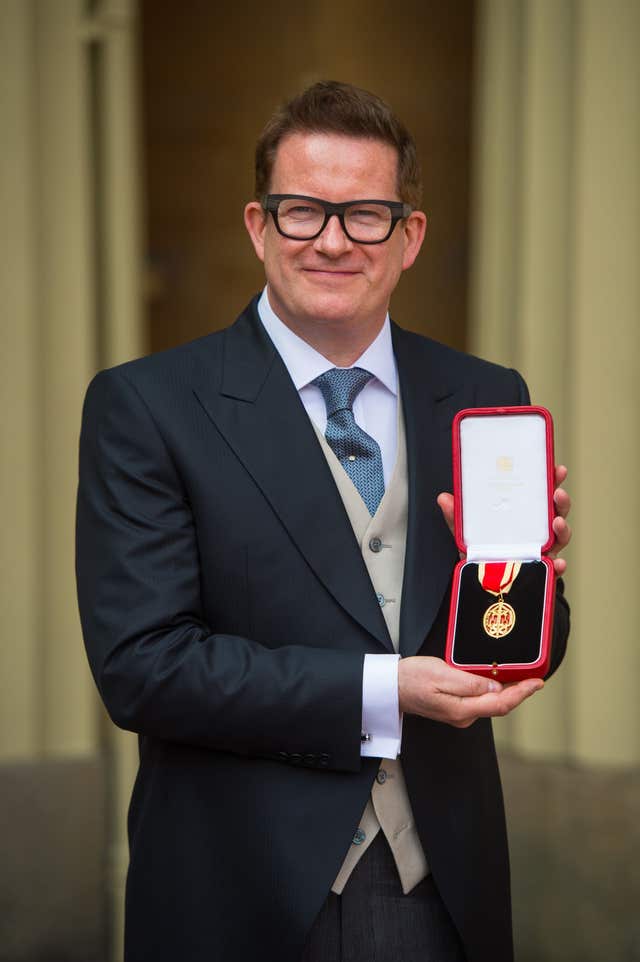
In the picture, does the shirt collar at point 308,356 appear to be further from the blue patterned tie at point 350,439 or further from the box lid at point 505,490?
the box lid at point 505,490

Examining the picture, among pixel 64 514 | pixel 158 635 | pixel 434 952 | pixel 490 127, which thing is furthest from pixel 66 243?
pixel 434 952

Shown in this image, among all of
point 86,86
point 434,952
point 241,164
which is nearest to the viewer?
point 434,952

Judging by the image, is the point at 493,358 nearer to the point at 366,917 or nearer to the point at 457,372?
the point at 457,372

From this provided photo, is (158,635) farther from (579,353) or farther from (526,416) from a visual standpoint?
(579,353)

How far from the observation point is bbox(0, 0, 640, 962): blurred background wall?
385 cm

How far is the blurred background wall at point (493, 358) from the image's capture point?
3.85 meters

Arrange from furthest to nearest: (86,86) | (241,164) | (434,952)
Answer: (241,164) < (86,86) < (434,952)

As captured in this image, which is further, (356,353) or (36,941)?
(36,941)

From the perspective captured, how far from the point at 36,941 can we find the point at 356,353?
101 inches

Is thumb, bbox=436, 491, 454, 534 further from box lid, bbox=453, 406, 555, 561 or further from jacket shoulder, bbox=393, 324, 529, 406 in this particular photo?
jacket shoulder, bbox=393, 324, 529, 406

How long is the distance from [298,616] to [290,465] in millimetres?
233

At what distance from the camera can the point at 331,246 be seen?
2074 millimetres

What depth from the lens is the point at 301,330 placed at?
2.20 metres

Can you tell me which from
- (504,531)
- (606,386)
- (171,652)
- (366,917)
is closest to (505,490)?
(504,531)
